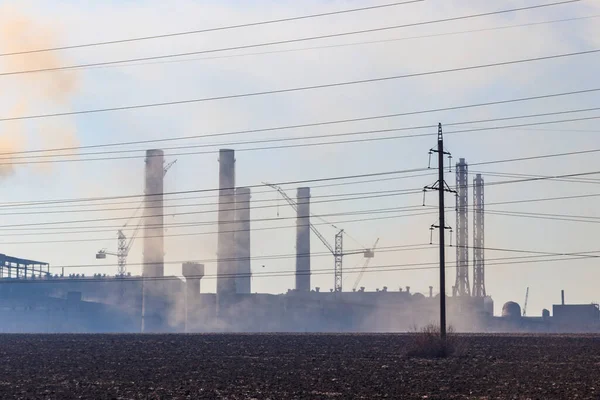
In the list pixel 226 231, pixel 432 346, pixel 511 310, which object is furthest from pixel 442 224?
pixel 511 310

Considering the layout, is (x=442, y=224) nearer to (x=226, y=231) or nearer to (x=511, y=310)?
(x=226, y=231)

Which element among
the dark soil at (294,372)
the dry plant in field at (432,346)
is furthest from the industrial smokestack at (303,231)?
the dry plant in field at (432,346)

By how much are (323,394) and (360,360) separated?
1572 cm

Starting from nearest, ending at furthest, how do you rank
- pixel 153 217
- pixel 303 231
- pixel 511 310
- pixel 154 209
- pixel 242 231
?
1. pixel 154 209
2. pixel 153 217
3. pixel 242 231
4. pixel 303 231
5. pixel 511 310

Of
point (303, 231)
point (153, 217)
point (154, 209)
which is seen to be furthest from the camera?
point (303, 231)

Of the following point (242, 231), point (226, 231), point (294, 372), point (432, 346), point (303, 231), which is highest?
point (303, 231)

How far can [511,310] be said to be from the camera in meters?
157

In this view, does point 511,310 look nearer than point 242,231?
No

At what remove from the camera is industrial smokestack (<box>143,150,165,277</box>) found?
133625 mm

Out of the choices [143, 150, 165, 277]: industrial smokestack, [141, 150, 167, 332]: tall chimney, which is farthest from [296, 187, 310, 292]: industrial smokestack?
[143, 150, 165, 277]: industrial smokestack

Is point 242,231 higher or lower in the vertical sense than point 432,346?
higher

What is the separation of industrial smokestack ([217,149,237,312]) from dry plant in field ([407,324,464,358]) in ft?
269

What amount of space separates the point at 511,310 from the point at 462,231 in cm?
2330

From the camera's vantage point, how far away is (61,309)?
152 metres
